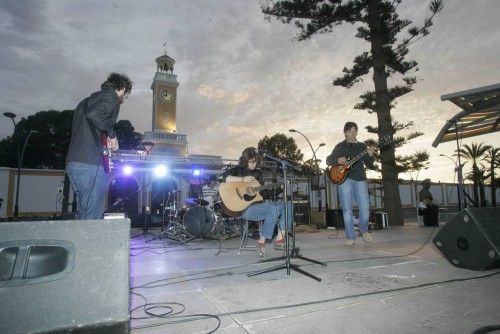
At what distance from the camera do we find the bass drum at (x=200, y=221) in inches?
287

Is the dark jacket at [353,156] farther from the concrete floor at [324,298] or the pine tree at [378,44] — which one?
the pine tree at [378,44]

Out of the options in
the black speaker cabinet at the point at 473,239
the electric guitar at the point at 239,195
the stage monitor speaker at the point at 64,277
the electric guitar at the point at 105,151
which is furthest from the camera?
the electric guitar at the point at 239,195

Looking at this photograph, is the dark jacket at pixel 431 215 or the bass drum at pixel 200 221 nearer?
the bass drum at pixel 200 221

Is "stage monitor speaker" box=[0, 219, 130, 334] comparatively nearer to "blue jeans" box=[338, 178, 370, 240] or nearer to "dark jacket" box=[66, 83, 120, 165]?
"dark jacket" box=[66, 83, 120, 165]

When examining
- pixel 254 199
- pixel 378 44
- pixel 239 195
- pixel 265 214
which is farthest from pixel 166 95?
pixel 265 214

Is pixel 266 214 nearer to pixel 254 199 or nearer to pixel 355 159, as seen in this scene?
pixel 254 199

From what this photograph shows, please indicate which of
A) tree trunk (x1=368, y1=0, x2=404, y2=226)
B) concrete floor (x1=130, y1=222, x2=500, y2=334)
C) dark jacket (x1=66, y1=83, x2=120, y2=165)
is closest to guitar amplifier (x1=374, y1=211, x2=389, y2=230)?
tree trunk (x1=368, y1=0, x2=404, y2=226)

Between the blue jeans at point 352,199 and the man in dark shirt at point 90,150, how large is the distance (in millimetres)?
4140

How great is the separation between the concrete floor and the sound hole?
24cm

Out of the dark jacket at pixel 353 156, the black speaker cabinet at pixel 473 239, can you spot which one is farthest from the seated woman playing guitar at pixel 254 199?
the black speaker cabinet at pixel 473 239

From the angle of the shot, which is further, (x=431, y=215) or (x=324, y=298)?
(x=431, y=215)

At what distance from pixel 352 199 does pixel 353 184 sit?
30cm

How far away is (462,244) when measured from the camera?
306 centimetres

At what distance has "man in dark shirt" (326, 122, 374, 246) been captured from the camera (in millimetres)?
5477
